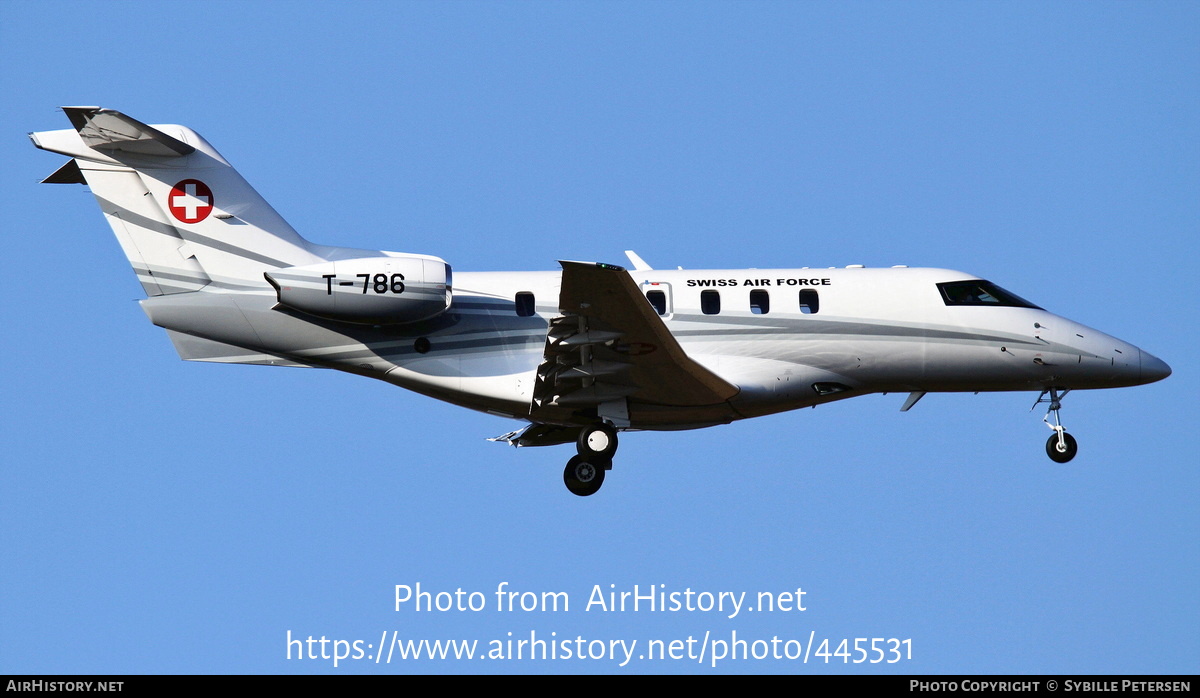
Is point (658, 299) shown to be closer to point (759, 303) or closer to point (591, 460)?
point (759, 303)

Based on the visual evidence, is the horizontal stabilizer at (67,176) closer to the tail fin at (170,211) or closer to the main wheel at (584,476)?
the tail fin at (170,211)

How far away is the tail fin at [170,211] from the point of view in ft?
63.3

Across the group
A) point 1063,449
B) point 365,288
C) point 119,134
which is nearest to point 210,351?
point 365,288

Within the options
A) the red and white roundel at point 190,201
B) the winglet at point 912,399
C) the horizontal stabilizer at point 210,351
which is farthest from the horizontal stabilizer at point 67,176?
the winglet at point 912,399

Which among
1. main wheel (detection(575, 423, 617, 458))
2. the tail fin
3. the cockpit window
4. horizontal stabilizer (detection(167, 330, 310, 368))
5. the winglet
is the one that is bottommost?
main wheel (detection(575, 423, 617, 458))

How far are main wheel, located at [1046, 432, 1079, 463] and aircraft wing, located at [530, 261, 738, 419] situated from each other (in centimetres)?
533

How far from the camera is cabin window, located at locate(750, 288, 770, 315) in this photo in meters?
19.7

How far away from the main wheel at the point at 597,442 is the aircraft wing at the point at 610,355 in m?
0.42

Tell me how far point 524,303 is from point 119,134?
243 inches

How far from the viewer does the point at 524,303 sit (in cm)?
1973

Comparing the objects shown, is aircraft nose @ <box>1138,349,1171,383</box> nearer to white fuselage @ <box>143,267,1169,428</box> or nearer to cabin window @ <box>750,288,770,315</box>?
white fuselage @ <box>143,267,1169,428</box>

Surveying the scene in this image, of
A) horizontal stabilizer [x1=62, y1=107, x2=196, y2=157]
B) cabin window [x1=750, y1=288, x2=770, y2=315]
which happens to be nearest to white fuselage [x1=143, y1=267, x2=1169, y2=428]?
cabin window [x1=750, y1=288, x2=770, y2=315]

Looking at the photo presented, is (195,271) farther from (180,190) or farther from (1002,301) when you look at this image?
(1002,301)
